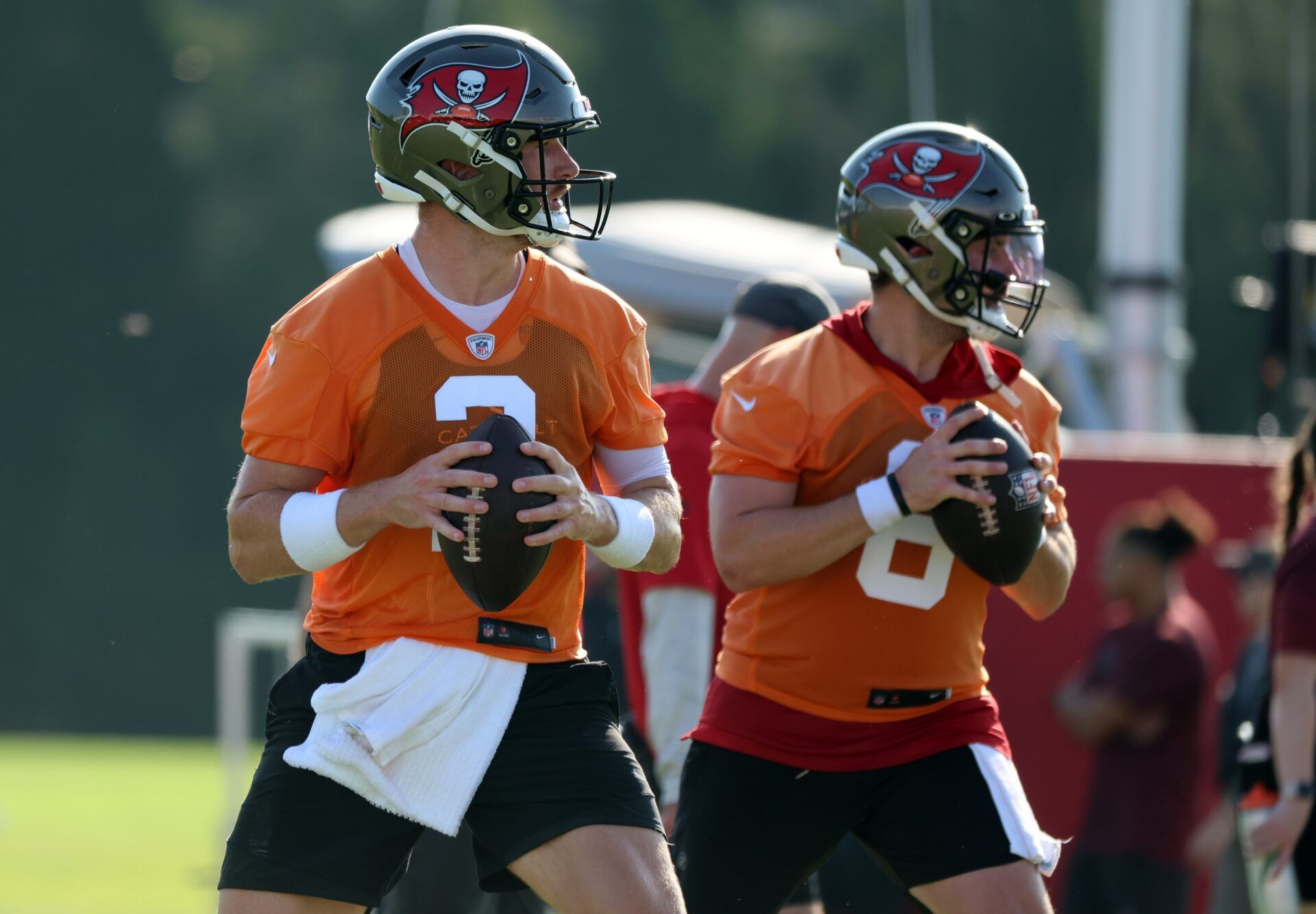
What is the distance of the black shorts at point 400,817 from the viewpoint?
3.35m

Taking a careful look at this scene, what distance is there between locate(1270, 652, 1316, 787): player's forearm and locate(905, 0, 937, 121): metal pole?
6107 millimetres

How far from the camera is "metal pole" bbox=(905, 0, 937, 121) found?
1070 cm

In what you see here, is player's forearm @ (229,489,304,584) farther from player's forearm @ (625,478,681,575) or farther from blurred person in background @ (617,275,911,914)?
blurred person in background @ (617,275,911,914)

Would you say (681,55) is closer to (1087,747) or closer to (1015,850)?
(1087,747)

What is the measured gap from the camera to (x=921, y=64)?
35.9 feet

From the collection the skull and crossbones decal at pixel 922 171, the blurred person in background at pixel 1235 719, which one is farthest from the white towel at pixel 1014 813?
the blurred person in background at pixel 1235 719

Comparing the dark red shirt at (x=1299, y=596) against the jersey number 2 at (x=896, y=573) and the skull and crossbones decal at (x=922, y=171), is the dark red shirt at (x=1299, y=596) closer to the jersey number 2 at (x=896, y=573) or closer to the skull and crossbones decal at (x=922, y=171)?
the jersey number 2 at (x=896, y=573)

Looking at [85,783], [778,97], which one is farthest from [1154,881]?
[778,97]

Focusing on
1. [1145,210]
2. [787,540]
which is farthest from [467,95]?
[1145,210]

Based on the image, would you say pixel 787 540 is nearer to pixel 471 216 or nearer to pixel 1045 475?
pixel 1045 475

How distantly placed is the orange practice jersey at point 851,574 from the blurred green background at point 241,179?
291 cm

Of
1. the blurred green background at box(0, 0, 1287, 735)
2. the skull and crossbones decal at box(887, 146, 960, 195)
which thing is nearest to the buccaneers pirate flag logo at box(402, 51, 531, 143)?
the skull and crossbones decal at box(887, 146, 960, 195)

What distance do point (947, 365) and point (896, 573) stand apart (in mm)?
478

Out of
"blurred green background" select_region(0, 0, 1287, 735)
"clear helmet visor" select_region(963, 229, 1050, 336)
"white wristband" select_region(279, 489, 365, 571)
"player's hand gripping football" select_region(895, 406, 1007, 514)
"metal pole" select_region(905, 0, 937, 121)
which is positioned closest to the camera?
"white wristband" select_region(279, 489, 365, 571)
